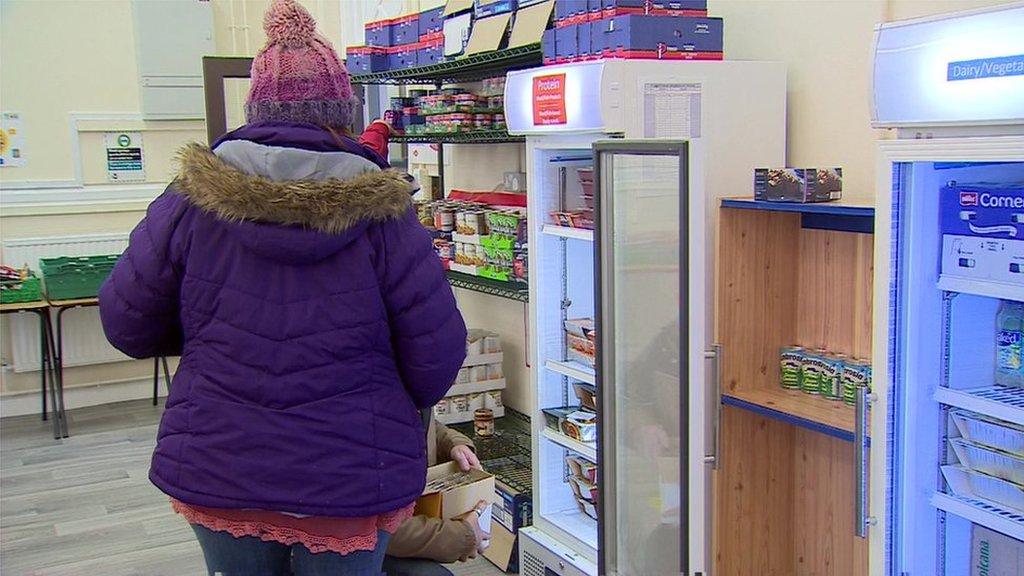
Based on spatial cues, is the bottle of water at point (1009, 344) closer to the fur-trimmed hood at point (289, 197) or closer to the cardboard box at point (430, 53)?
the fur-trimmed hood at point (289, 197)

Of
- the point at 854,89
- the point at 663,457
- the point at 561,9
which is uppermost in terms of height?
the point at 561,9

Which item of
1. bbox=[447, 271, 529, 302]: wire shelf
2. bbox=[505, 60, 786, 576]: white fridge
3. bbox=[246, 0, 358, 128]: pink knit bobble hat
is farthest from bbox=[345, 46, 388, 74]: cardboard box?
bbox=[246, 0, 358, 128]: pink knit bobble hat

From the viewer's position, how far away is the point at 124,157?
7.41 m

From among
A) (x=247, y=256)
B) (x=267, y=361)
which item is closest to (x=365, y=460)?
(x=267, y=361)

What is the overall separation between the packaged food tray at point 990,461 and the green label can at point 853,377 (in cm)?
52

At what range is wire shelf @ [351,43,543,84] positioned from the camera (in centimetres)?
390

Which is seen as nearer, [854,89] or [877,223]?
[877,223]

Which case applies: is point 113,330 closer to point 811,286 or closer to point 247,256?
point 247,256

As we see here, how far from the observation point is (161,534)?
190 inches

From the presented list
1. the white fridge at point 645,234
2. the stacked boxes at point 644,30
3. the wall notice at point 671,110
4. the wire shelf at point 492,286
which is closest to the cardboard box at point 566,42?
the stacked boxes at point 644,30

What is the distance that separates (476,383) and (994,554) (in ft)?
9.29

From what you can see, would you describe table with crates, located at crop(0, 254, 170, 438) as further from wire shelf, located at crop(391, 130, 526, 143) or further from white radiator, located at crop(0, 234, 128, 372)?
wire shelf, located at crop(391, 130, 526, 143)

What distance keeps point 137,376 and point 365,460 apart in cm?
609

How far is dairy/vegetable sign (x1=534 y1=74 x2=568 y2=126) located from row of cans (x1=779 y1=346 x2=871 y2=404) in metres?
1.05
